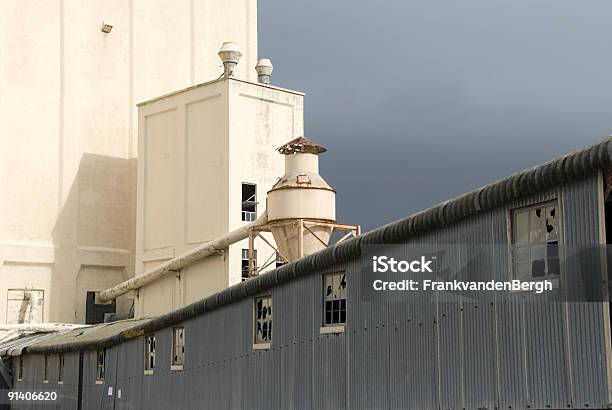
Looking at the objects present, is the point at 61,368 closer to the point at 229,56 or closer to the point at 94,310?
the point at 94,310

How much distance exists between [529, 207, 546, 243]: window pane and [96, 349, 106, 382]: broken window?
19.9 metres

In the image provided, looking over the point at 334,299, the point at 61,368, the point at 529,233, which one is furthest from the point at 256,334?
the point at 61,368

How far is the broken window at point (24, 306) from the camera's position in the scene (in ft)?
139

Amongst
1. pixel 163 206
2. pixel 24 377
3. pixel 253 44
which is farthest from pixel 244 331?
pixel 253 44

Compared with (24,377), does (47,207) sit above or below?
above

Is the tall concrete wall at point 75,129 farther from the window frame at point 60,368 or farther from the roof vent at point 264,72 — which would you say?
the window frame at point 60,368

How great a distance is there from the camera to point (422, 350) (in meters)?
15.7

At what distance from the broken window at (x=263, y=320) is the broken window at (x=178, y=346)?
4281 millimetres

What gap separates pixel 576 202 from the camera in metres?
12.7

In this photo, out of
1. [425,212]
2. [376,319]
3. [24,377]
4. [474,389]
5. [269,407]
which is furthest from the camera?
[24,377]

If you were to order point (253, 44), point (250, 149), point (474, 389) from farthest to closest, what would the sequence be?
point (253, 44) → point (250, 149) → point (474, 389)

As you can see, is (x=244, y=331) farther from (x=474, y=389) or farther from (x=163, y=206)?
(x=163, y=206)

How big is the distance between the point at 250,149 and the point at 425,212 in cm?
2541

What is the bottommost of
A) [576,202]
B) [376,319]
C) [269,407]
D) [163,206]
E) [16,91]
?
[269,407]
